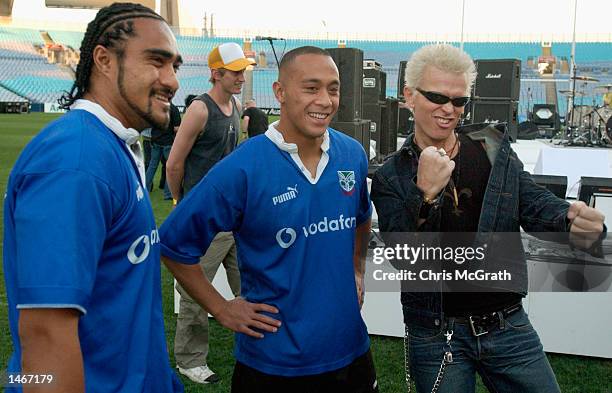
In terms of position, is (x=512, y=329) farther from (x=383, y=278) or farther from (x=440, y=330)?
(x=383, y=278)

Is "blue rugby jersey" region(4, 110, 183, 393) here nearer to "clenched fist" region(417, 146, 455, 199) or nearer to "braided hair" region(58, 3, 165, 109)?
"braided hair" region(58, 3, 165, 109)

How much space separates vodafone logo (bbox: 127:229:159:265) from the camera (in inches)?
58.5

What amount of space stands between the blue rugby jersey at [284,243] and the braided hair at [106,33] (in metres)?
0.64

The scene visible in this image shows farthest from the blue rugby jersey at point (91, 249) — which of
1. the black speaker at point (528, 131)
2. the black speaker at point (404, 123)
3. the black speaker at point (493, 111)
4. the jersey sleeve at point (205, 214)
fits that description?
the black speaker at point (528, 131)

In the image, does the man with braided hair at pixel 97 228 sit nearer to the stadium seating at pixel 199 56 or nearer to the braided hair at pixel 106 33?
the braided hair at pixel 106 33

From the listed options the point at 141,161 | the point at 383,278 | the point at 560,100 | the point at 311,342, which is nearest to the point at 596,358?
the point at 383,278

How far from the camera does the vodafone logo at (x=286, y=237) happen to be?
2.11 m

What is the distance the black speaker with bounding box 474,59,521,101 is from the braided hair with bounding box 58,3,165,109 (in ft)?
45.0

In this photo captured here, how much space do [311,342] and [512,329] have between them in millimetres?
683

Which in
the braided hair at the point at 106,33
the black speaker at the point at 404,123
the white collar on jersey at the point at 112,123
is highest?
the braided hair at the point at 106,33

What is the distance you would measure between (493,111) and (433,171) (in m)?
13.3

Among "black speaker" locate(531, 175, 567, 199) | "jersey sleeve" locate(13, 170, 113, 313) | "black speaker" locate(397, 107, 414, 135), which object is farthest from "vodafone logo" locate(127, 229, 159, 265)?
"black speaker" locate(397, 107, 414, 135)

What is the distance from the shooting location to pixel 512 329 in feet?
7.07

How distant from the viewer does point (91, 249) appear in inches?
51.1
